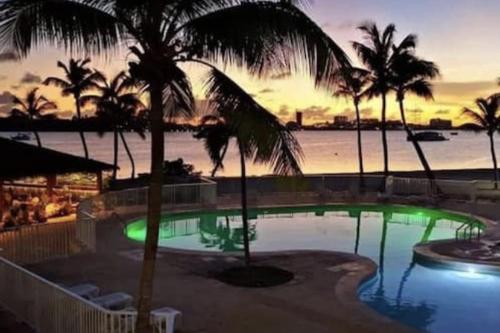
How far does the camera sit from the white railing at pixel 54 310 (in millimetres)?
6211

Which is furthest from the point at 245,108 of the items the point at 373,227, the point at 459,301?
the point at 373,227

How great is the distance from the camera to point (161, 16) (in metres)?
5.55

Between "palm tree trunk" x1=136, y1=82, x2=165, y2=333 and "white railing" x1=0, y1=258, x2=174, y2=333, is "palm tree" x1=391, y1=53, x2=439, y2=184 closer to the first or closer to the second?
"white railing" x1=0, y1=258, x2=174, y2=333

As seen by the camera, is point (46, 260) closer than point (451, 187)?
Yes

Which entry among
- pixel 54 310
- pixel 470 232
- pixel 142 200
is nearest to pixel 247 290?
pixel 54 310

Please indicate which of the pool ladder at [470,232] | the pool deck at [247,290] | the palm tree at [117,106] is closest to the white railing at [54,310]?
the pool deck at [247,290]

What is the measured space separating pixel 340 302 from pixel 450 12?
15.3 m

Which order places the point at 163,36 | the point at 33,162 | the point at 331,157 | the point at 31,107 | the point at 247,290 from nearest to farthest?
1. the point at 163,36
2. the point at 247,290
3. the point at 33,162
4. the point at 31,107
5. the point at 331,157

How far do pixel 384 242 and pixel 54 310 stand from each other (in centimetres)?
1104

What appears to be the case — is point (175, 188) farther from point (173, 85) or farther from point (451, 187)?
point (173, 85)

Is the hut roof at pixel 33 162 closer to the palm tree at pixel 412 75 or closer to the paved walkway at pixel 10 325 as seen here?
the paved walkway at pixel 10 325

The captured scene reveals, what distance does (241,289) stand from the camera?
9.74m

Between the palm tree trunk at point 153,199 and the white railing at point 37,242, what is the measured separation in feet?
18.5

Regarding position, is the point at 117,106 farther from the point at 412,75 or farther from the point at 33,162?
the point at 33,162
